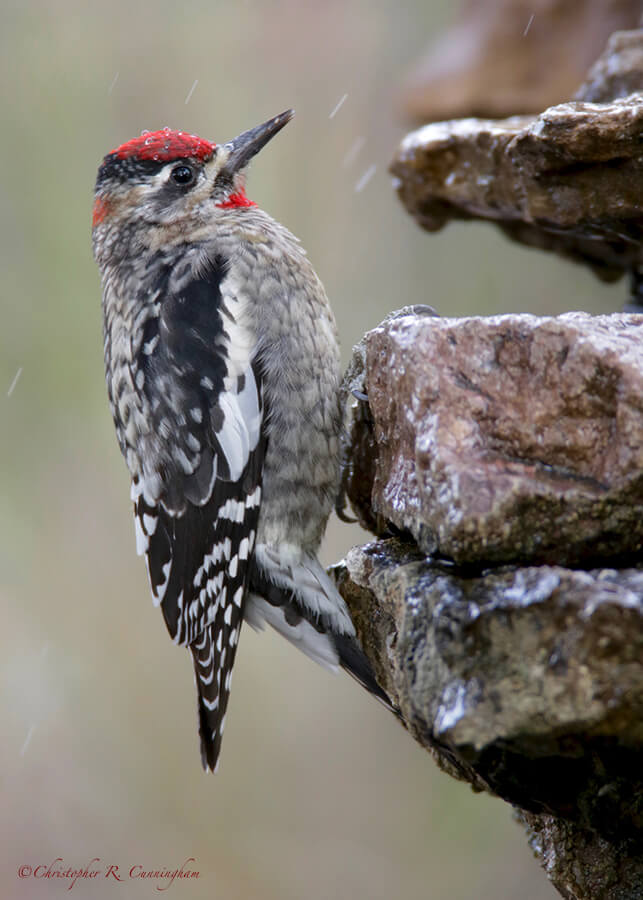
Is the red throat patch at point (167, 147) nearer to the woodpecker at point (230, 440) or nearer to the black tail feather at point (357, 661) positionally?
the woodpecker at point (230, 440)

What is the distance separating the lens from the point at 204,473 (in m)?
2.36

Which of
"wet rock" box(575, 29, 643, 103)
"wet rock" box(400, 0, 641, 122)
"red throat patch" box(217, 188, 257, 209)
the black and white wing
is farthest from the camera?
"wet rock" box(400, 0, 641, 122)

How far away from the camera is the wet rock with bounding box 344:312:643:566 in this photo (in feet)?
4.60

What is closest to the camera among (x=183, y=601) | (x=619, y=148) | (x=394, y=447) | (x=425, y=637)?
(x=425, y=637)

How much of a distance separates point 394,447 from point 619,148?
0.90 m

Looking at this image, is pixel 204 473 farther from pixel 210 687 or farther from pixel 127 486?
pixel 127 486

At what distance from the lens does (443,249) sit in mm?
5023

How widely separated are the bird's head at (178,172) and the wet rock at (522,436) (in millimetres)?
1158

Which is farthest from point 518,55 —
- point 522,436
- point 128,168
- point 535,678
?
point 535,678

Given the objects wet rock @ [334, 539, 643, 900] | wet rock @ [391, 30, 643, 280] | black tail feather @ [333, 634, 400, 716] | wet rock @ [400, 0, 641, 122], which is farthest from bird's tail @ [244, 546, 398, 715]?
wet rock @ [400, 0, 641, 122]

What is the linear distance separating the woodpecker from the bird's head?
0.08 ft

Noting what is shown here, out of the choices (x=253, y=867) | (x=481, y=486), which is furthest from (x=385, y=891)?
(x=481, y=486)

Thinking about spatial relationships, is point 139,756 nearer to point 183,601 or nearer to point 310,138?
point 183,601

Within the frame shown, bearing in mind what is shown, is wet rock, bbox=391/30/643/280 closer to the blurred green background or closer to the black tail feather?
the black tail feather
